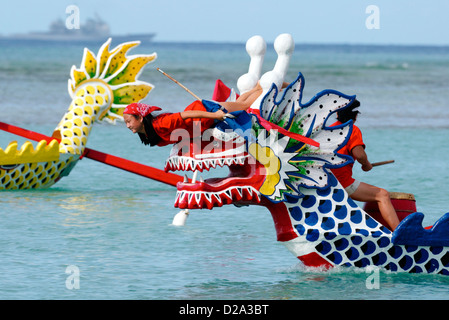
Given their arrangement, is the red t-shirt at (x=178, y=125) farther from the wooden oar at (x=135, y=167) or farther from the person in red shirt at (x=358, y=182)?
the wooden oar at (x=135, y=167)

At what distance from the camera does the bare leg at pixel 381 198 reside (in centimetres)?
723

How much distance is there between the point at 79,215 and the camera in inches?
402

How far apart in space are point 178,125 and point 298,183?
91cm

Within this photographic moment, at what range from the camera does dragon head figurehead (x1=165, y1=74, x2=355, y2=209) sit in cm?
655

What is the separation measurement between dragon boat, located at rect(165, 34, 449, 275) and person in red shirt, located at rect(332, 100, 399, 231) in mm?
119

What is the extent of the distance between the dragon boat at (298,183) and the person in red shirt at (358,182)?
119 millimetres

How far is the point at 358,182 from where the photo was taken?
7.24 metres

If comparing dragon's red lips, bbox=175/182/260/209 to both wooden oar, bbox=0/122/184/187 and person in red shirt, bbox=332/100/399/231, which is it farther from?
wooden oar, bbox=0/122/184/187

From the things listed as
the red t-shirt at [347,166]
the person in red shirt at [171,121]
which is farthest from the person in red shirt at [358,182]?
the person in red shirt at [171,121]

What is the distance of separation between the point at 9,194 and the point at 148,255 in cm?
347

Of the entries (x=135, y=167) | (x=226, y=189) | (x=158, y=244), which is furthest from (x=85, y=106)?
(x=226, y=189)

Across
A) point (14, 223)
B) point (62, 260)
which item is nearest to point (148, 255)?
point (62, 260)

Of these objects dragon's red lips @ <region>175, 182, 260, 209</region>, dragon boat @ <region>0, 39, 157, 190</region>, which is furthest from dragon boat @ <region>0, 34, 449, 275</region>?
dragon boat @ <region>0, 39, 157, 190</region>

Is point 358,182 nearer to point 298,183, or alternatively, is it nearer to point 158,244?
point 298,183
